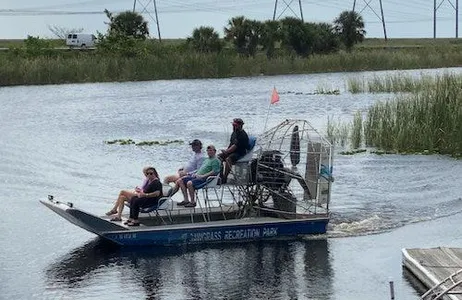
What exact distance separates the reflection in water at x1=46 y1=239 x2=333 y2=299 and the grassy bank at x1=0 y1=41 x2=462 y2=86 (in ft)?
179

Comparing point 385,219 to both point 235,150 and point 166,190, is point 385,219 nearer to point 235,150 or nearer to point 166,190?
point 235,150

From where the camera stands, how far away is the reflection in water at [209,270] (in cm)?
1952

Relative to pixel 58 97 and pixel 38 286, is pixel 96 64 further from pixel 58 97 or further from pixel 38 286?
pixel 38 286

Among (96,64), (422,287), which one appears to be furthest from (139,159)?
(96,64)

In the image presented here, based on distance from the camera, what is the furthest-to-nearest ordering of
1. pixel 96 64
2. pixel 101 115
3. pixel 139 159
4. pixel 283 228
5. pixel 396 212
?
pixel 96 64
pixel 101 115
pixel 139 159
pixel 396 212
pixel 283 228

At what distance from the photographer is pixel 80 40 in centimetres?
10894

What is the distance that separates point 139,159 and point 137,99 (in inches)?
1143

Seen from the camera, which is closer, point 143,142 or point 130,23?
point 143,142

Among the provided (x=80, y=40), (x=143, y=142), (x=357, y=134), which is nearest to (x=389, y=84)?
(x=357, y=134)

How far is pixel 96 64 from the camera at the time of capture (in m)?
78.6

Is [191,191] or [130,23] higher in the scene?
[130,23]

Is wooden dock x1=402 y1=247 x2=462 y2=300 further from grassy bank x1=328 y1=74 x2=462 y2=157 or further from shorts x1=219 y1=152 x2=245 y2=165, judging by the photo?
grassy bank x1=328 y1=74 x2=462 y2=157

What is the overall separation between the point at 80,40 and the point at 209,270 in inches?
3559

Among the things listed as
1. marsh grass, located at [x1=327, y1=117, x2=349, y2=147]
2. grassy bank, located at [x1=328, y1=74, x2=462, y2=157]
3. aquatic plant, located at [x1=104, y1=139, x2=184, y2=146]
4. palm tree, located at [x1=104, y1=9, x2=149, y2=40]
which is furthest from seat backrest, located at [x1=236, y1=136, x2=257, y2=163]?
palm tree, located at [x1=104, y1=9, x2=149, y2=40]
